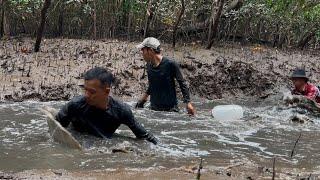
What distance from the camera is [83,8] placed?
1435 cm

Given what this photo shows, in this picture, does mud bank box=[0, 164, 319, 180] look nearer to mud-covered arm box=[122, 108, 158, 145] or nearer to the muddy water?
the muddy water

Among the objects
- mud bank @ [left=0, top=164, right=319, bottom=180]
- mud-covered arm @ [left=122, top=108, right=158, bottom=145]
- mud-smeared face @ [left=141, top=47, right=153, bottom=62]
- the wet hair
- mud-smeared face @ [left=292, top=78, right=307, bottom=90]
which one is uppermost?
mud-smeared face @ [left=141, top=47, right=153, bottom=62]

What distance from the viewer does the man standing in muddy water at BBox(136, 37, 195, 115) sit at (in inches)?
314

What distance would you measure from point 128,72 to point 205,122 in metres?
3.51

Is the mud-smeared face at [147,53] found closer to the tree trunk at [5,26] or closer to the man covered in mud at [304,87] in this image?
the man covered in mud at [304,87]

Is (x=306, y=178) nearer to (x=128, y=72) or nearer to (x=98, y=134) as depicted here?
(x=98, y=134)

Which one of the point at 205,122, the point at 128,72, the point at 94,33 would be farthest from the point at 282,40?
the point at 205,122

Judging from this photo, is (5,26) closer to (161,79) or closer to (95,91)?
(161,79)

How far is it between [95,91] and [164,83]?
301 centimetres

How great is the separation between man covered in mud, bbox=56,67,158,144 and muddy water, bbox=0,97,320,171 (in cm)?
13

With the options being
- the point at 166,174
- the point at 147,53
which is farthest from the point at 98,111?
the point at 147,53

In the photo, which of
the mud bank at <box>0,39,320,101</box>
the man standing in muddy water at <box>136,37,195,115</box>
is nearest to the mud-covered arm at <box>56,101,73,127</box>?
the man standing in muddy water at <box>136,37,195,115</box>

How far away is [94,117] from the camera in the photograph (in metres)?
5.77

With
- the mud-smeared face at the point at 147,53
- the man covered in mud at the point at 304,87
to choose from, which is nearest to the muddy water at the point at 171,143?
the man covered in mud at the point at 304,87
